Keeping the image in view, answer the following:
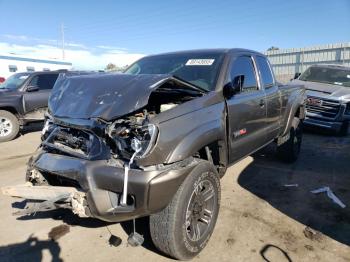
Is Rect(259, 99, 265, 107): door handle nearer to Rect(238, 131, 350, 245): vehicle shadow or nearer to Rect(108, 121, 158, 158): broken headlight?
Rect(238, 131, 350, 245): vehicle shadow

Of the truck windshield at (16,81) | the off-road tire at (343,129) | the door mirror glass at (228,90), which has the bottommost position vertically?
the off-road tire at (343,129)

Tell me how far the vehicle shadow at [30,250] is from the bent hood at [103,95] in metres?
1.28

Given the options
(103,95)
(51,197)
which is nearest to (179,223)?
(51,197)

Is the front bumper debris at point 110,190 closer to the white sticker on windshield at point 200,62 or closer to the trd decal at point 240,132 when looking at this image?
the trd decal at point 240,132

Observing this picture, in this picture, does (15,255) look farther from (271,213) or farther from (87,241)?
(271,213)

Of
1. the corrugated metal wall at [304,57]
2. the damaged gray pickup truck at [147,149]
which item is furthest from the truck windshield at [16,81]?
the corrugated metal wall at [304,57]

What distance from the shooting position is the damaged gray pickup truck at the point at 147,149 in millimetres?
2875

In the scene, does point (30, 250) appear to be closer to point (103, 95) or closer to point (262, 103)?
point (103, 95)

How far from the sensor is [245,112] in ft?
14.2

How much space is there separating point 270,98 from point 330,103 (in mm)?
5083

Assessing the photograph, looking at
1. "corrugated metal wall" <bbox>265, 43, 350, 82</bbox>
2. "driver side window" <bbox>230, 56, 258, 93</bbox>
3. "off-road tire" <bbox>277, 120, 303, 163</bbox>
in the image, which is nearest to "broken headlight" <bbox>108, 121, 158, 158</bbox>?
"driver side window" <bbox>230, 56, 258, 93</bbox>

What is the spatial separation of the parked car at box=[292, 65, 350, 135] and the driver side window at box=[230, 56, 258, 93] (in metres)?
5.41

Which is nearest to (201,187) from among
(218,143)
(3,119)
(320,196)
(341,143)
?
(218,143)

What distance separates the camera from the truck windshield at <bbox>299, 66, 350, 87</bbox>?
10.3 m
